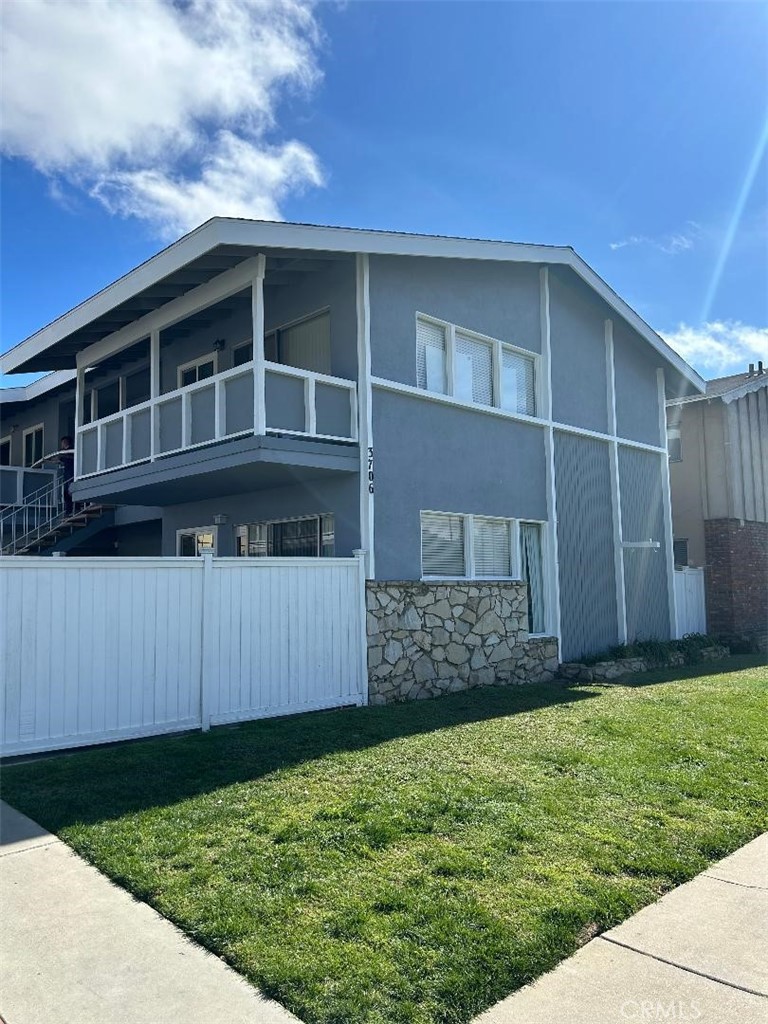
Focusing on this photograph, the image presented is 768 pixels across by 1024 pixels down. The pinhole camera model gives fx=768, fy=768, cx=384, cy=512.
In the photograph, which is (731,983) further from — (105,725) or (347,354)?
(347,354)

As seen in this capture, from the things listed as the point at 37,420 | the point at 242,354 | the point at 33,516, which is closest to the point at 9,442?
the point at 37,420

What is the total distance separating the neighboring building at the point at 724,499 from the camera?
18.8 meters

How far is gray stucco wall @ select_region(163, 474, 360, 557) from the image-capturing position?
1117cm

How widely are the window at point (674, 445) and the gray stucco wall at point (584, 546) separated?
17.6 ft

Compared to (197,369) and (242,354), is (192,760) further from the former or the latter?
(197,369)

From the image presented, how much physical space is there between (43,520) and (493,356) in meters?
11.0

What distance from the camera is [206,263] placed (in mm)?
10914

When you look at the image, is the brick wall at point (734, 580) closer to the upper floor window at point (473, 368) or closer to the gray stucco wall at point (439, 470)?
the gray stucco wall at point (439, 470)

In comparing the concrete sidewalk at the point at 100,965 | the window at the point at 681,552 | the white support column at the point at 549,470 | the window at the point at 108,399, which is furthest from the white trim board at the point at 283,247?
the concrete sidewalk at the point at 100,965

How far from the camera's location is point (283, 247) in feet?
33.7

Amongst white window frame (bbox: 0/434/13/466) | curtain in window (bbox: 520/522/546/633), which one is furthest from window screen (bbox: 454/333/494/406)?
white window frame (bbox: 0/434/13/466)

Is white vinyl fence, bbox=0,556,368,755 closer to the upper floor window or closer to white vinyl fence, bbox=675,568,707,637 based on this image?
the upper floor window

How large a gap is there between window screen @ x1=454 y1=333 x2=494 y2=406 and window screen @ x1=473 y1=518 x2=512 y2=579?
210 cm

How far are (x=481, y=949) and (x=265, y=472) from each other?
828 centimetres
